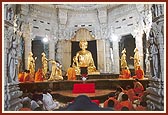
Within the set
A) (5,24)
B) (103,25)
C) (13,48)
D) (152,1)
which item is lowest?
(13,48)

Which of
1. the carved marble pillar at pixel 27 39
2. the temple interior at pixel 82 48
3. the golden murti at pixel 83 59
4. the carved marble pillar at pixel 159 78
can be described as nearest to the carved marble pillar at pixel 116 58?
the temple interior at pixel 82 48

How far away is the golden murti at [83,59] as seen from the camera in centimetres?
912

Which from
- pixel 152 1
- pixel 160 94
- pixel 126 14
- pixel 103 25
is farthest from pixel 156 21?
pixel 103 25

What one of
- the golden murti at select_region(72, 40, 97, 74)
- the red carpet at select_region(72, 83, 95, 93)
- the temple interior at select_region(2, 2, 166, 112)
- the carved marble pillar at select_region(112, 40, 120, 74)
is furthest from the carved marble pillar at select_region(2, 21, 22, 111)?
the carved marble pillar at select_region(112, 40, 120, 74)

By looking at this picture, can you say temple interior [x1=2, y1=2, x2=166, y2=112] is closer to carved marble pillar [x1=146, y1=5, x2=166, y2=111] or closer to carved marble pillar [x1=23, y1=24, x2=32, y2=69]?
carved marble pillar [x1=23, y1=24, x2=32, y2=69]

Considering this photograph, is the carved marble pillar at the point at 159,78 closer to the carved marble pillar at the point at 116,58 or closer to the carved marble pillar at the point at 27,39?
the carved marble pillar at the point at 27,39

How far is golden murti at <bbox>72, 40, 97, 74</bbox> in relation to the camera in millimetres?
9117

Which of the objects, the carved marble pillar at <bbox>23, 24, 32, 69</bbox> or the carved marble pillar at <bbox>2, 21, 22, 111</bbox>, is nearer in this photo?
the carved marble pillar at <bbox>2, 21, 22, 111</bbox>

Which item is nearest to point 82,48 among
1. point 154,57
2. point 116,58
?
point 116,58

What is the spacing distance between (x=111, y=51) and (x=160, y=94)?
6.28 m

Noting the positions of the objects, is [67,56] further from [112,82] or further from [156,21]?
[156,21]

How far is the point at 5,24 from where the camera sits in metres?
2.88

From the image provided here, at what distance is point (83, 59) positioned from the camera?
30.1ft

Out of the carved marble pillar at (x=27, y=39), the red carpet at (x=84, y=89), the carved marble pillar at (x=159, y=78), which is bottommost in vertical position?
the red carpet at (x=84, y=89)
